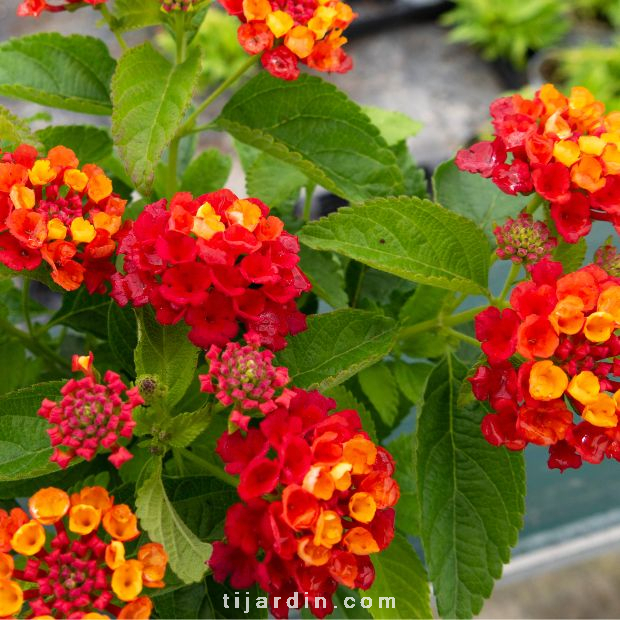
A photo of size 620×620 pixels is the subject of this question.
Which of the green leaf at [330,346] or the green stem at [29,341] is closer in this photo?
the green leaf at [330,346]

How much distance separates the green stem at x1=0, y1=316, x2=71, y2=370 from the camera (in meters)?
0.66

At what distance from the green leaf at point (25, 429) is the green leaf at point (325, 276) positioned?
0.77 feet

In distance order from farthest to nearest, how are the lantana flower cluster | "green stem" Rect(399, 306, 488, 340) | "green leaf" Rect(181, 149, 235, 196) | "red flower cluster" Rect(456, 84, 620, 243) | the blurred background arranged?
the blurred background, "green leaf" Rect(181, 149, 235, 196), "green stem" Rect(399, 306, 488, 340), "red flower cluster" Rect(456, 84, 620, 243), the lantana flower cluster

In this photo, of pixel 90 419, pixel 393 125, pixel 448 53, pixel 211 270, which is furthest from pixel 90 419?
pixel 448 53

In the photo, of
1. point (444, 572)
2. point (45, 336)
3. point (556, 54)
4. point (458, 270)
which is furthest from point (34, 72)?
point (556, 54)

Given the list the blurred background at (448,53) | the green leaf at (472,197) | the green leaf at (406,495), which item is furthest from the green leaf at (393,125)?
the blurred background at (448,53)

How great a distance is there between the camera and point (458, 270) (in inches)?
22.6

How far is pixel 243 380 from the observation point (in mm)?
443

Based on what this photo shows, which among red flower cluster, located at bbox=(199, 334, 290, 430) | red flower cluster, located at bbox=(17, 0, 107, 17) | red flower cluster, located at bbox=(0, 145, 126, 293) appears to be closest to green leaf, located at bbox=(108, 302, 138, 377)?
red flower cluster, located at bbox=(0, 145, 126, 293)

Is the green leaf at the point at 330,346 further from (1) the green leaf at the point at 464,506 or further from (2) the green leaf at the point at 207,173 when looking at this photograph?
(2) the green leaf at the point at 207,173

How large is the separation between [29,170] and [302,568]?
0.31 meters

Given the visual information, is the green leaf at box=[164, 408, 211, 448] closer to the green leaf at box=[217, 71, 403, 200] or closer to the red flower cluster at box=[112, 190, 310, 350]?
the red flower cluster at box=[112, 190, 310, 350]

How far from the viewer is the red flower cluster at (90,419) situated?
436 mm

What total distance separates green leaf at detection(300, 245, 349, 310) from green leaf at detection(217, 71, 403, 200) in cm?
8
